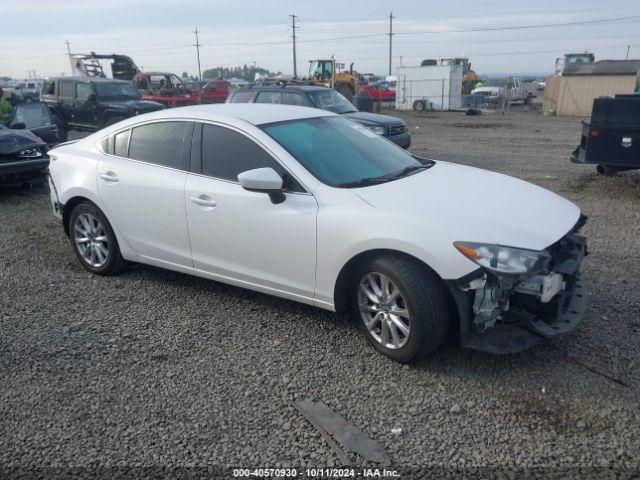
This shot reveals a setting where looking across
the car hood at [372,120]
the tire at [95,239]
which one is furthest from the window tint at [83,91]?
the tire at [95,239]

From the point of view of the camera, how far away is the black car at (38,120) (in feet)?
37.6

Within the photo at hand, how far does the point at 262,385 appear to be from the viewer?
11.7 feet

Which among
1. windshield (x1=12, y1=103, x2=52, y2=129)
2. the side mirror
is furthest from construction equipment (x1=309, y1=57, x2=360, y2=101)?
the side mirror

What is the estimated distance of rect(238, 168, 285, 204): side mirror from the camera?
3.80 m

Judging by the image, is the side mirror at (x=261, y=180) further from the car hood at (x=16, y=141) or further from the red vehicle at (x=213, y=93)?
the red vehicle at (x=213, y=93)

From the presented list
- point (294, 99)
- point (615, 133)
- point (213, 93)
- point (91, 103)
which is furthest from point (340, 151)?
point (213, 93)

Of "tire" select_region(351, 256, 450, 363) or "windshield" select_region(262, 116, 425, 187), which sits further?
"windshield" select_region(262, 116, 425, 187)

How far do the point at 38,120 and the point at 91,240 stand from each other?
307 inches

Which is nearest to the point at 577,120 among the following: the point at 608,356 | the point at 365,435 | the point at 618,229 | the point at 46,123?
the point at 618,229

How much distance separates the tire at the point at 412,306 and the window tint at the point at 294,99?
8981mm

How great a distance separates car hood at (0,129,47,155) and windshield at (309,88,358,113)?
5.61m

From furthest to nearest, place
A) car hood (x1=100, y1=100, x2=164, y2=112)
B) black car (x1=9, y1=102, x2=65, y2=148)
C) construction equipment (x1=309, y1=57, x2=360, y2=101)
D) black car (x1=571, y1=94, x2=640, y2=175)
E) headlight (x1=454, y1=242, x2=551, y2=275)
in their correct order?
construction equipment (x1=309, y1=57, x2=360, y2=101) < car hood (x1=100, y1=100, x2=164, y2=112) < black car (x1=9, y1=102, x2=65, y2=148) < black car (x1=571, y1=94, x2=640, y2=175) < headlight (x1=454, y1=242, x2=551, y2=275)

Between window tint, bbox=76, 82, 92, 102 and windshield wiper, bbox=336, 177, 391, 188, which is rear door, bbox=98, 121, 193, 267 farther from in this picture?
window tint, bbox=76, 82, 92, 102

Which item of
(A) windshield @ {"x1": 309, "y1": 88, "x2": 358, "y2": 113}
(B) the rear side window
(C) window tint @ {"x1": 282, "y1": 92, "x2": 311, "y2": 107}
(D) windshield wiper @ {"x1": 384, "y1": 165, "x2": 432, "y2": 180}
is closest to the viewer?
(D) windshield wiper @ {"x1": 384, "y1": 165, "x2": 432, "y2": 180}
